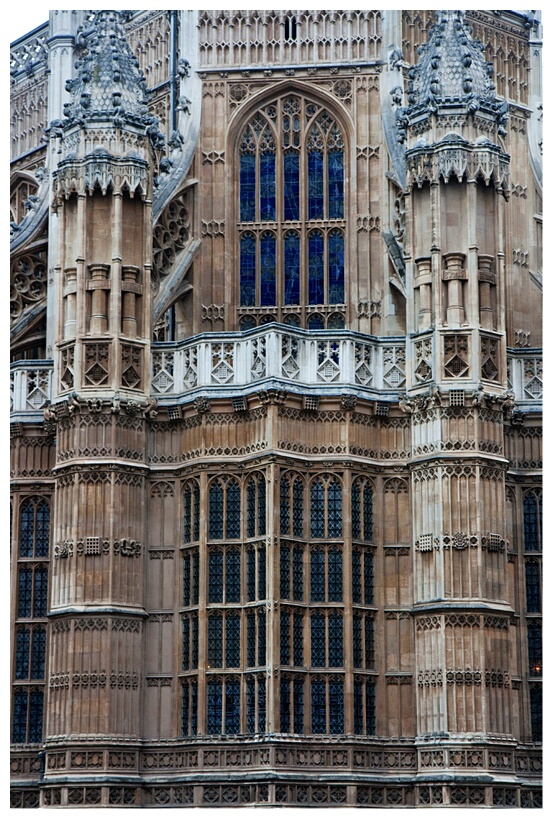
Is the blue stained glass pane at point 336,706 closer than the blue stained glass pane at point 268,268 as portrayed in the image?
Yes

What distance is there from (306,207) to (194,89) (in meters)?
3.98

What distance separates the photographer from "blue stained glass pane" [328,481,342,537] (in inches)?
1435

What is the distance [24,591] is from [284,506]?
6810mm

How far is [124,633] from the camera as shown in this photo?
3600cm

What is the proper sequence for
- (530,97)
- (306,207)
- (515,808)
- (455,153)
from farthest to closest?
(530,97) → (306,207) → (455,153) → (515,808)

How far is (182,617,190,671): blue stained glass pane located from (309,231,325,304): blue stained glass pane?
28.5 ft

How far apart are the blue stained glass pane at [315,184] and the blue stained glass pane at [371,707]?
37.8 feet

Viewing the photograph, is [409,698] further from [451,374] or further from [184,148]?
[184,148]

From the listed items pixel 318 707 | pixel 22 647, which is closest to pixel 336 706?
pixel 318 707

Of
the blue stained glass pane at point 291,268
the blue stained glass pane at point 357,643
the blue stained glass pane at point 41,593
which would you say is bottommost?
the blue stained glass pane at point 357,643

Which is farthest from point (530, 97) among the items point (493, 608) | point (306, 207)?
point (493, 608)

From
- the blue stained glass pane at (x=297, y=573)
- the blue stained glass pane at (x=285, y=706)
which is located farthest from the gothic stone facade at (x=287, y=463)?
the blue stained glass pane at (x=285, y=706)

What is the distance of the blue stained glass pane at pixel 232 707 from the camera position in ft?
117

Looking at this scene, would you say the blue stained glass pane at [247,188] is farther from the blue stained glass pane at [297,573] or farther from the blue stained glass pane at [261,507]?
the blue stained glass pane at [297,573]
